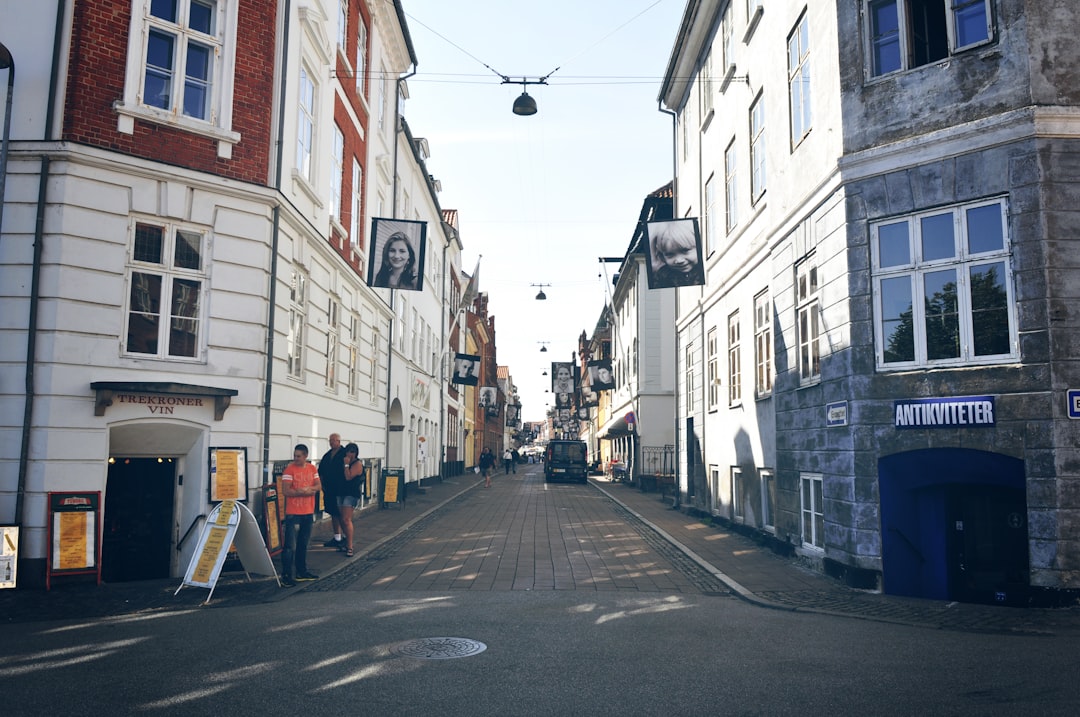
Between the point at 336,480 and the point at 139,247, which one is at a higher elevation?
the point at 139,247

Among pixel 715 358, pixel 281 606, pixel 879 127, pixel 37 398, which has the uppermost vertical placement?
pixel 879 127

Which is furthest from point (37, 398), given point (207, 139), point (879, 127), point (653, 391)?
point (653, 391)

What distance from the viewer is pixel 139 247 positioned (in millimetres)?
11922

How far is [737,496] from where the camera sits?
17.7 m

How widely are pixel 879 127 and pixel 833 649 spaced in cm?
685

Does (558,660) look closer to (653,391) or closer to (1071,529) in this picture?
(1071,529)

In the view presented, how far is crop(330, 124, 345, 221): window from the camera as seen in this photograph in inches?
722

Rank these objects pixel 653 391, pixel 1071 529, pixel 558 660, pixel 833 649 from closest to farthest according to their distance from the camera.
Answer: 1. pixel 558 660
2. pixel 833 649
3. pixel 1071 529
4. pixel 653 391

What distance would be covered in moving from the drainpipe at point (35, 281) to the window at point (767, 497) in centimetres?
1132

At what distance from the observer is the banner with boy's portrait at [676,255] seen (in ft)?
55.0

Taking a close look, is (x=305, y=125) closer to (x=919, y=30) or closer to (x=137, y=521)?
(x=137, y=521)

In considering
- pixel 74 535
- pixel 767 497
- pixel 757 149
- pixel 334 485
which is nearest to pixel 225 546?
pixel 74 535

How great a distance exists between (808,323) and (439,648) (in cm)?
808

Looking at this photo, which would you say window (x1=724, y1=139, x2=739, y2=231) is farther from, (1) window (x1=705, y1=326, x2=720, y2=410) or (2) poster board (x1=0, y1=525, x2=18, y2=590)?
(2) poster board (x1=0, y1=525, x2=18, y2=590)
